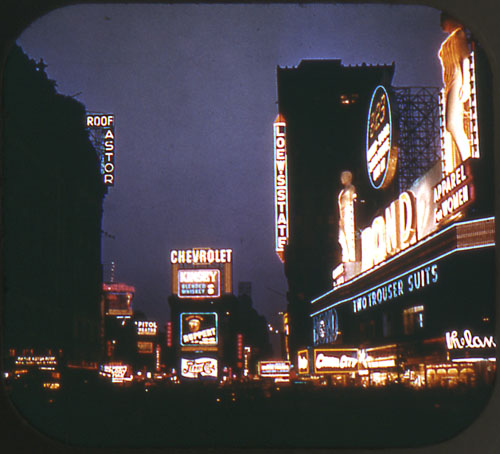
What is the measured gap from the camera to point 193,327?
2361 inches

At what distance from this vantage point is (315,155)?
6681 cm

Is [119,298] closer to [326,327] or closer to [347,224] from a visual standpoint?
[326,327]

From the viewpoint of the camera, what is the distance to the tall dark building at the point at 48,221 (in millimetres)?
31141

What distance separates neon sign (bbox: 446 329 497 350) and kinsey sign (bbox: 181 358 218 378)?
4080 centimetres

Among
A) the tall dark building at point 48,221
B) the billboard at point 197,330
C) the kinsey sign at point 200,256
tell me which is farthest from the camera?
the billboard at point 197,330

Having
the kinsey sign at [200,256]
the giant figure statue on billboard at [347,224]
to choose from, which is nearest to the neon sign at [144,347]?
the kinsey sign at [200,256]

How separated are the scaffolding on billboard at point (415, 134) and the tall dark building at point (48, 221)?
14.6 m

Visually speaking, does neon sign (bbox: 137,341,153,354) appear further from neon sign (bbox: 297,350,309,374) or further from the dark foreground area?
the dark foreground area

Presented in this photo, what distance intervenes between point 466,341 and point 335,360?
Result: 8599mm

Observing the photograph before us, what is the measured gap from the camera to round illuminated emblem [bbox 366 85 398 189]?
18.2m

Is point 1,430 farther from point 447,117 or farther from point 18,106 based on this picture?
point 18,106

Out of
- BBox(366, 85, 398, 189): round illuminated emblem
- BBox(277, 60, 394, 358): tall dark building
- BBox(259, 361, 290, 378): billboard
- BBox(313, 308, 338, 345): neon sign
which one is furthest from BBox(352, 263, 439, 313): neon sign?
BBox(277, 60, 394, 358): tall dark building

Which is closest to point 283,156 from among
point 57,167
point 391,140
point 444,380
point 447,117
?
point 57,167

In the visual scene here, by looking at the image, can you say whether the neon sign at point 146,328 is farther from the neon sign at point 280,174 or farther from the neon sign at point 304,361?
the neon sign at point 304,361
